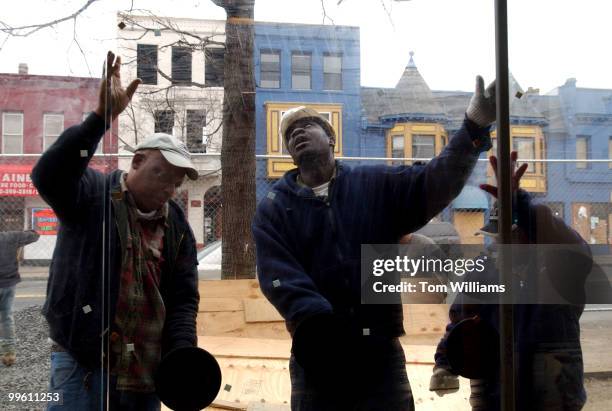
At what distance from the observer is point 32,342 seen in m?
1.92

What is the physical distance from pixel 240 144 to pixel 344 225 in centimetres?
43

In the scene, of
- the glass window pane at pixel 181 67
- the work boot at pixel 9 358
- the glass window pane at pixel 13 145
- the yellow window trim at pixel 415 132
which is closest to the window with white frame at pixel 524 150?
the yellow window trim at pixel 415 132

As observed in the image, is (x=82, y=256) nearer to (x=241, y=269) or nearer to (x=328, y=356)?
(x=241, y=269)

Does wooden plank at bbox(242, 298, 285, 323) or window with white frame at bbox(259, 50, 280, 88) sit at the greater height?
window with white frame at bbox(259, 50, 280, 88)

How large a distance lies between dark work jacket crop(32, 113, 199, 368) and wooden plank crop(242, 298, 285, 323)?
18 cm

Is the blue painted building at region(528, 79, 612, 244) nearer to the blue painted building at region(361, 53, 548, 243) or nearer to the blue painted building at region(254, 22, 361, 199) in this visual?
the blue painted building at region(361, 53, 548, 243)

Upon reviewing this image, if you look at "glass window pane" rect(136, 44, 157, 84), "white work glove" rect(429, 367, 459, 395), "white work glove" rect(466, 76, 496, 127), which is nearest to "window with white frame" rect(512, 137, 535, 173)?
"white work glove" rect(466, 76, 496, 127)

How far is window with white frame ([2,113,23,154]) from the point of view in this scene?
1.89m

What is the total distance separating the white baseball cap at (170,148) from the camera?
1825 mm

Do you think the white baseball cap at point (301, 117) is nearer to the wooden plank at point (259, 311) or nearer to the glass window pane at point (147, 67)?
the glass window pane at point (147, 67)

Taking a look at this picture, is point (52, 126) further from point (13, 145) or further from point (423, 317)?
point (423, 317)

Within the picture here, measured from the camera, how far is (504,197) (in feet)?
6.07

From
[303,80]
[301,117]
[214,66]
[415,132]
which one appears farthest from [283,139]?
[415,132]

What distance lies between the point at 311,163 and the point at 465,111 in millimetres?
543
